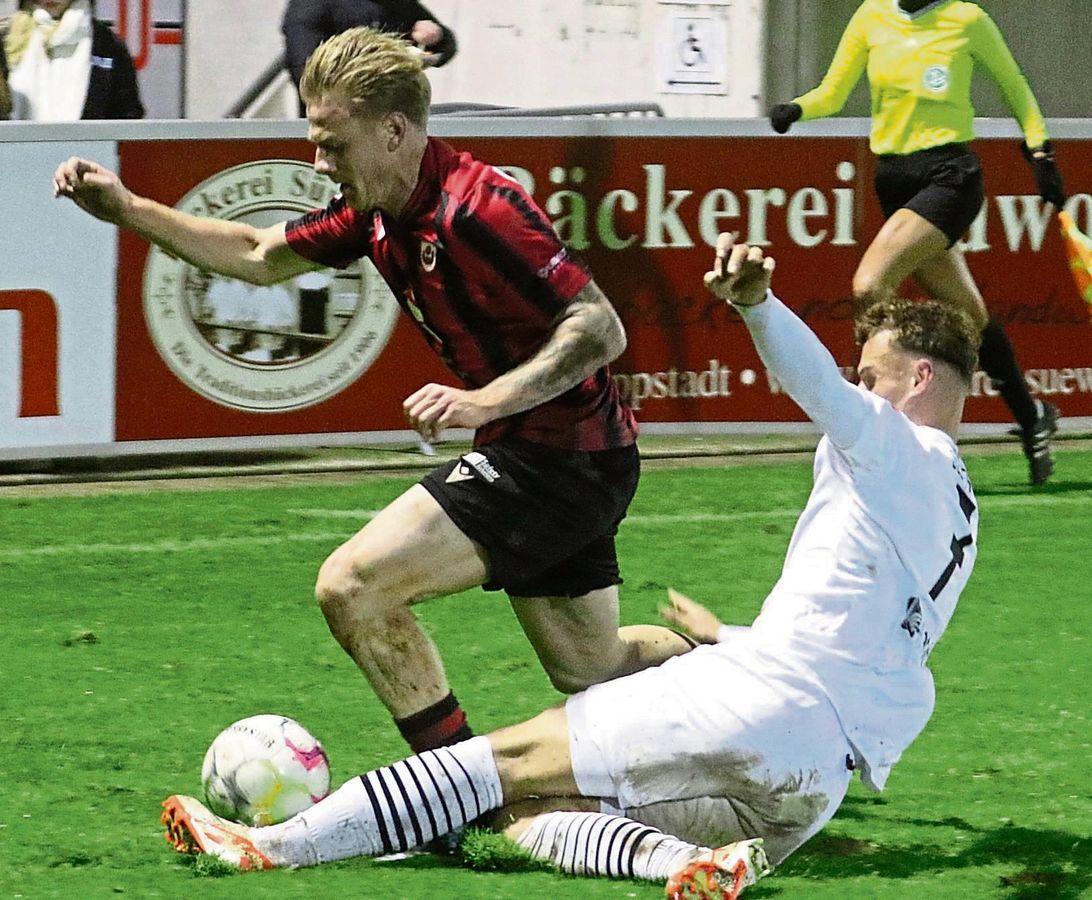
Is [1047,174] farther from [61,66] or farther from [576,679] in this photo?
[576,679]

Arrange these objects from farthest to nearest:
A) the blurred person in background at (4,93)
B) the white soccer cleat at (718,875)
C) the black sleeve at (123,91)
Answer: the black sleeve at (123,91) < the blurred person in background at (4,93) < the white soccer cleat at (718,875)

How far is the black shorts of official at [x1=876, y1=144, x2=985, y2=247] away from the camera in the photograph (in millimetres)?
9133

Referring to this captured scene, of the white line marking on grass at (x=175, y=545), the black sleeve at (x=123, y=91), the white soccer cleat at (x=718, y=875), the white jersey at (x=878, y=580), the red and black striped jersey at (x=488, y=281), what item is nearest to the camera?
the white soccer cleat at (x=718, y=875)

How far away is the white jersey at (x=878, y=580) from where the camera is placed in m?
4.50

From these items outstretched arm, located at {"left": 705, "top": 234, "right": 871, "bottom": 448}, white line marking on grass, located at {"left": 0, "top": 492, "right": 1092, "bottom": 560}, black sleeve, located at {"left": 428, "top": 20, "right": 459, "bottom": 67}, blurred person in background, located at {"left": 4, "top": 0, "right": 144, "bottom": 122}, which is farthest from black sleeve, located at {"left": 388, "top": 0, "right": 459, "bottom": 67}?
outstretched arm, located at {"left": 705, "top": 234, "right": 871, "bottom": 448}

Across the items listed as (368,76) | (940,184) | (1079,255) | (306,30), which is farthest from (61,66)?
(368,76)

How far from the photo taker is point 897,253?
906 cm

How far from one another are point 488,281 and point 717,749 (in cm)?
116

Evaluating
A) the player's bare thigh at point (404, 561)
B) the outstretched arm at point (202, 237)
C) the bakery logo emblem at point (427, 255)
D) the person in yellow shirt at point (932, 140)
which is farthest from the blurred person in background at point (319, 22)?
the player's bare thigh at point (404, 561)

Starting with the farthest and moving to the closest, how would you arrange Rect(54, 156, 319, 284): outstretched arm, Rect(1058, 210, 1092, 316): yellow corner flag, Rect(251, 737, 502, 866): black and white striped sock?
Rect(1058, 210, 1092, 316): yellow corner flag < Rect(54, 156, 319, 284): outstretched arm < Rect(251, 737, 502, 866): black and white striped sock

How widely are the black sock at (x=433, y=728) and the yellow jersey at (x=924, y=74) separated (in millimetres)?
5017

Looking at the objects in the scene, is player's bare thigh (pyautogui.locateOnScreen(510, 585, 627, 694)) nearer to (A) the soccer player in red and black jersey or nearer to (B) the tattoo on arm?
(A) the soccer player in red and black jersey

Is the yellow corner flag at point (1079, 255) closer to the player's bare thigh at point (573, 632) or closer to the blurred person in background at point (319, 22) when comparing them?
the blurred person in background at point (319, 22)

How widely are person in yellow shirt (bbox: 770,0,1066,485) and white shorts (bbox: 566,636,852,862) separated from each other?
465cm
